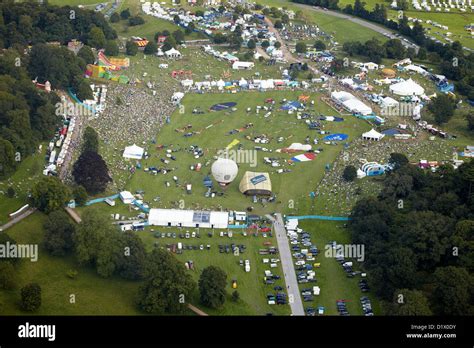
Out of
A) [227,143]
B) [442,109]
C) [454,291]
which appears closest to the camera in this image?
[454,291]

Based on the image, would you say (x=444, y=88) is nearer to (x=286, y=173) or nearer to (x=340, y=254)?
(x=286, y=173)

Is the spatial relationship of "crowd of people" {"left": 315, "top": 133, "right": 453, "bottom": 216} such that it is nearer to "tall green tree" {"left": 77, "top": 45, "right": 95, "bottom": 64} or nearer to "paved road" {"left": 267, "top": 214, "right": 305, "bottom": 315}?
"paved road" {"left": 267, "top": 214, "right": 305, "bottom": 315}

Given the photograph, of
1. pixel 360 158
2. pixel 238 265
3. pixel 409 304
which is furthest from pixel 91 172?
pixel 409 304

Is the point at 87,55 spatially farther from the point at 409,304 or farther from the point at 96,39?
the point at 409,304

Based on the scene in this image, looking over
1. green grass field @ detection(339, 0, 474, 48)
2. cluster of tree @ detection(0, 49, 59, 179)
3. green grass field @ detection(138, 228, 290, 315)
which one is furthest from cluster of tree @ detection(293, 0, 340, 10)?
green grass field @ detection(138, 228, 290, 315)

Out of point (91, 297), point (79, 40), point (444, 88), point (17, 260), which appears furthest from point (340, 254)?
point (79, 40)

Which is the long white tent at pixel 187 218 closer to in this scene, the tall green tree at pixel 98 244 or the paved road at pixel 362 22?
the tall green tree at pixel 98 244

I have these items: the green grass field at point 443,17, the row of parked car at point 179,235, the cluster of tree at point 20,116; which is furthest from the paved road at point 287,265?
the green grass field at point 443,17
